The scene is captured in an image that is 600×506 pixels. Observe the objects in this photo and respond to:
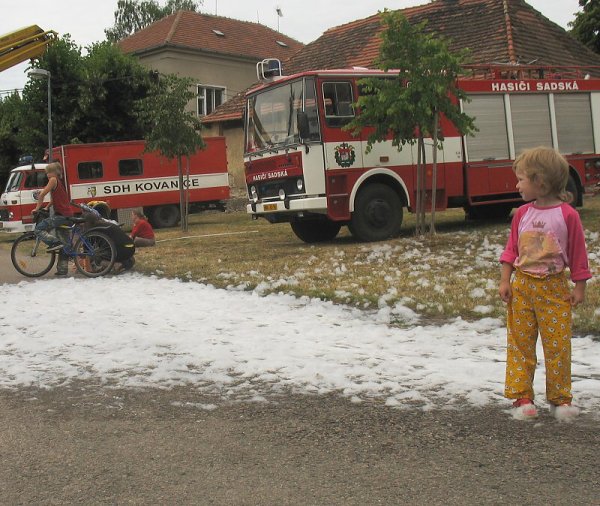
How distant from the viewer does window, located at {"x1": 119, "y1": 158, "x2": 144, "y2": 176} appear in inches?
1030

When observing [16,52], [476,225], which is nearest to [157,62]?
[16,52]

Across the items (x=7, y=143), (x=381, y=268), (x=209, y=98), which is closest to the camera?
(x=381, y=268)

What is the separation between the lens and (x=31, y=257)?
12.3m

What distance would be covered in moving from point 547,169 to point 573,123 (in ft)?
46.4

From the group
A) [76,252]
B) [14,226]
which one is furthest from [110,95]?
[76,252]

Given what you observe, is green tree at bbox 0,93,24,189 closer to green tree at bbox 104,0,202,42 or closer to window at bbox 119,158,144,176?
window at bbox 119,158,144,176

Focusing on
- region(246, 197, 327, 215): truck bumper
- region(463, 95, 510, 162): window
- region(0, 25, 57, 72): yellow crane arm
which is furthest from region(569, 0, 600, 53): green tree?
region(246, 197, 327, 215): truck bumper

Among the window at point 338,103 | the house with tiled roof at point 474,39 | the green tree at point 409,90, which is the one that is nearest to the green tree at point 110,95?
the house with tiled roof at point 474,39

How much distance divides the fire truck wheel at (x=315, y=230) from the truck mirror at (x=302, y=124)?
2.77 metres

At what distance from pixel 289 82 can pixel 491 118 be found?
4504mm

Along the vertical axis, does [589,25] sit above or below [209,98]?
above

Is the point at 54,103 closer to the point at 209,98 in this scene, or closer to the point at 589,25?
the point at 209,98

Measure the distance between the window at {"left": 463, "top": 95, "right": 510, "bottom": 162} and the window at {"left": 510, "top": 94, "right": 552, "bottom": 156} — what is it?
0.30m

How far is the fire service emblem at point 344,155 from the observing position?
14273mm
